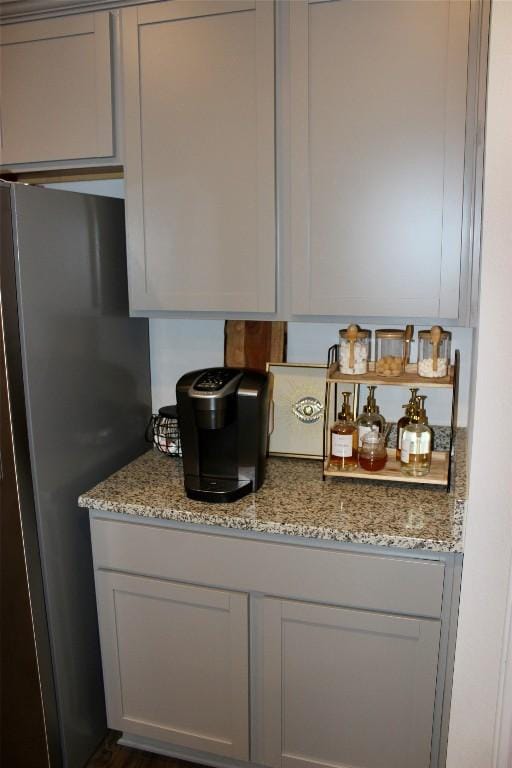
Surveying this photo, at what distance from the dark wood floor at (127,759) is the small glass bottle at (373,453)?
1069mm

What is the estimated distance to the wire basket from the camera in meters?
1.99

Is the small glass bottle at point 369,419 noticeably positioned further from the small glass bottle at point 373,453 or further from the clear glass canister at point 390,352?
the clear glass canister at point 390,352

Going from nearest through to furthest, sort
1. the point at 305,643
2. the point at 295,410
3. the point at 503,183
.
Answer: the point at 503,183 < the point at 305,643 < the point at 295,410

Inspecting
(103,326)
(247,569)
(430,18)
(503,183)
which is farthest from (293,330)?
(503,183)

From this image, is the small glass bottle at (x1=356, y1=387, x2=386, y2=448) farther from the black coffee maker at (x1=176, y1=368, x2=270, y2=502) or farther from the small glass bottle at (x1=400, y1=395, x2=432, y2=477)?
Answer: the black coffee maker at (x1=176, y1=368, x2=270, y2=502)

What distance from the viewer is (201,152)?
1.65 meters

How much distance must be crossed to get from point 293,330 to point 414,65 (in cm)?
87

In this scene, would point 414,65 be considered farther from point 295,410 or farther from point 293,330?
point 295,410

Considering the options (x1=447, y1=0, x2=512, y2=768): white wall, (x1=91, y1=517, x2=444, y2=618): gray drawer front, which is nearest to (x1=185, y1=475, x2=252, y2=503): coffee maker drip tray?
(x1=91, y1=517, x2=444, y2=618): gray drawer front

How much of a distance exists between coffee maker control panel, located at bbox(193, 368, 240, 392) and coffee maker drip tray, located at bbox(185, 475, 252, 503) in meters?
0.27

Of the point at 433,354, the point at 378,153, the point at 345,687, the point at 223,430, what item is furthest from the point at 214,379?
the point at 345,687

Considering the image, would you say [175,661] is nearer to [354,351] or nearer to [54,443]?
[54,443]

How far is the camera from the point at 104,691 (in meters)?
1.87

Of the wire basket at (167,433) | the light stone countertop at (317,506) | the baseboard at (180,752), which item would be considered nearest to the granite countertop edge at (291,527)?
the light stone countertop at (317,506)
